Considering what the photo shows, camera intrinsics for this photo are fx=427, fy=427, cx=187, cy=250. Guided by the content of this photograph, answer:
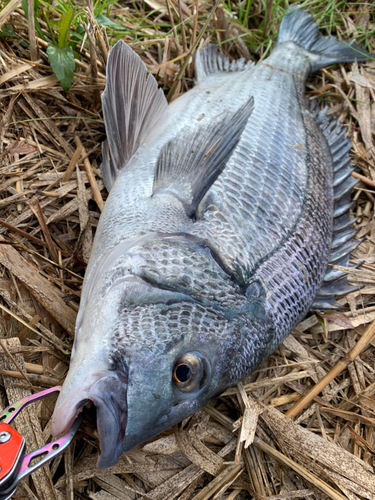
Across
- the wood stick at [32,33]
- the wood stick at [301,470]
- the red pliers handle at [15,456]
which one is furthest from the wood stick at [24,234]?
the wood stick at [301,470]

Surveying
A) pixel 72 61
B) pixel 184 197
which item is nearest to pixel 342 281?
pixel 184 197

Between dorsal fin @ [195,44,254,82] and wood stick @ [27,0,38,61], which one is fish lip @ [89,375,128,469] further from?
dorsal fin @ [195,44,254,82]

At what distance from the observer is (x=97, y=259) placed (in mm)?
2148

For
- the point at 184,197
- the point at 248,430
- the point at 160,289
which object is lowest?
the point at 248,430

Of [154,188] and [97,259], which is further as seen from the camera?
[154,188]

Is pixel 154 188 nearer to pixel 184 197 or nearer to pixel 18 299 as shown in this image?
pixel 184 197

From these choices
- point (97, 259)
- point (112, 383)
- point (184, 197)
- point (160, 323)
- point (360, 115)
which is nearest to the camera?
point (112, 383)

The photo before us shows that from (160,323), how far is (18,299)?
1.00 metres

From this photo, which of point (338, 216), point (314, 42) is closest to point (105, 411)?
point (338, 216)

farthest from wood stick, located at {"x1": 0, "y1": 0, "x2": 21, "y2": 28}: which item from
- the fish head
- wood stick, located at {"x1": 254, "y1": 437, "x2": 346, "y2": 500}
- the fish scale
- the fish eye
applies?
wood stick, located at {"x1": 254, "y1": 437, "x2": 346, "y2": 500}

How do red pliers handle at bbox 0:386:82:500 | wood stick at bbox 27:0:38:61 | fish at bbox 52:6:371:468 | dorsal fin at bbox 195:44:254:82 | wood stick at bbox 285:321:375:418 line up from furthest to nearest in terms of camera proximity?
1. dorsal fin at bbox 195:44:254:82
2. wood stick at bbox 27:0:38:61
3. wood stick at bbox 285:321:375:418
4. fish at bbox 52:6:371:468
5. red pliers handle at bbox 0:386:82:500

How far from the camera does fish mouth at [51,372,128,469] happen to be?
157 centimetres

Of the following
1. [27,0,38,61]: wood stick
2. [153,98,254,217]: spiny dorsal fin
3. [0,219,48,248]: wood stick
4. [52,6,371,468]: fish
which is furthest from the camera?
[27,0,38,61]: wood stick

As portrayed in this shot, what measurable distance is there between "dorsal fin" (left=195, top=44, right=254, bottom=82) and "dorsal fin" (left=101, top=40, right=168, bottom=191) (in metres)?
0.62
